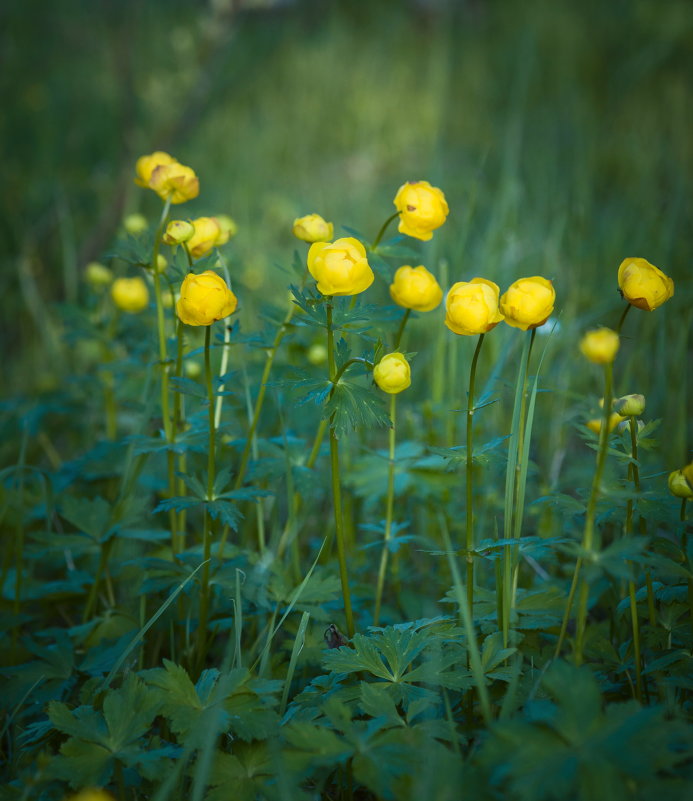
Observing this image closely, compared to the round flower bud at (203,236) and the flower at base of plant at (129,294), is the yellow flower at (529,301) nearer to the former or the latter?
the round flower bud at (203,236)

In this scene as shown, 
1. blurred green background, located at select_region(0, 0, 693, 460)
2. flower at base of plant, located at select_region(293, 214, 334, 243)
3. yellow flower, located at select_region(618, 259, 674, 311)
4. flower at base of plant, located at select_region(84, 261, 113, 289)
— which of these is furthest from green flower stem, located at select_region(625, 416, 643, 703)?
flower at base of plant, located at select_region(84, 261, 113, 289)

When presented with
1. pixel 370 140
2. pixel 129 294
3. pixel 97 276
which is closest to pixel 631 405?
pixel 129 294

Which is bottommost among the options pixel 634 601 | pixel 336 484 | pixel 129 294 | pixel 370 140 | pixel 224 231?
pixel 634 601

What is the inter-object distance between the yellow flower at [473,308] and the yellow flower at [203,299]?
28cm

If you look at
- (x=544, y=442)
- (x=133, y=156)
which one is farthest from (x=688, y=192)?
(x=133, y=156)

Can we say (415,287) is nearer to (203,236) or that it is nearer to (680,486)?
(203,236)

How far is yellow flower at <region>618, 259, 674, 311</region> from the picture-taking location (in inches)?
31.9

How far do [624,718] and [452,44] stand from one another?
480 centimetres

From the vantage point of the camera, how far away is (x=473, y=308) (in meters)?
0.83

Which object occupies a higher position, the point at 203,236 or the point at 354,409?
the point at 203,236

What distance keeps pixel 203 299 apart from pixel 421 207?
35cm

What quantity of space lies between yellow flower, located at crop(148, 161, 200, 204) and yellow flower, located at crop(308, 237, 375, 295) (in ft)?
0.97

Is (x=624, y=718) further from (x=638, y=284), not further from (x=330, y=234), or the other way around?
(x=330, y=234)

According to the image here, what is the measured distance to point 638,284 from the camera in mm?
811
